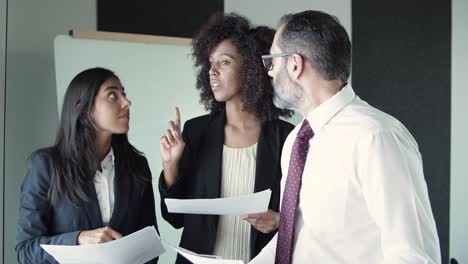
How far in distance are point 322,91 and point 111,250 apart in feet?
2.42

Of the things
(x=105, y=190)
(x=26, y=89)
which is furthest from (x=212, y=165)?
(x=26, y=89)

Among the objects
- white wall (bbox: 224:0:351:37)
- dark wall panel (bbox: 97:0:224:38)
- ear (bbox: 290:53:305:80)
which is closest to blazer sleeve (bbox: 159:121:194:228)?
ear (bbox: 290:53:305:80)

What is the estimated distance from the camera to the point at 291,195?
1304 millimetres

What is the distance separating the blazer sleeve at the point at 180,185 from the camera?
166cm

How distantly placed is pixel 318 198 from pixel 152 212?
78 centimetres

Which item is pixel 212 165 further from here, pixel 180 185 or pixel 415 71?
pixel 415 71

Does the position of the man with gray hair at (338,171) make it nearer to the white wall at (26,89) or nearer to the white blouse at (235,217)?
the white blouse at (235,217)

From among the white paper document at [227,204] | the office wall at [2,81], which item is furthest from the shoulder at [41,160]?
the office wall at [2,81]

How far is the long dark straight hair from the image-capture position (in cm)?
152

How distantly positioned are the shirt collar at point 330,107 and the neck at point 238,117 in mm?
568

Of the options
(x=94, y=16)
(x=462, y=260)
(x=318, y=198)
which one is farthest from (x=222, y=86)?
(x=462, y=260)

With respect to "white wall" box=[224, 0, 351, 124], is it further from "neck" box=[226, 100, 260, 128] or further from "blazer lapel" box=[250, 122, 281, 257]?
"blazer lapel" box=[250, 122, 281, 257]

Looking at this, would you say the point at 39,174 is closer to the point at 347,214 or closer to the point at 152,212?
the point at 152,212

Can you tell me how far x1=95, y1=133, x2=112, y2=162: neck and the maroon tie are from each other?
2.47ft
